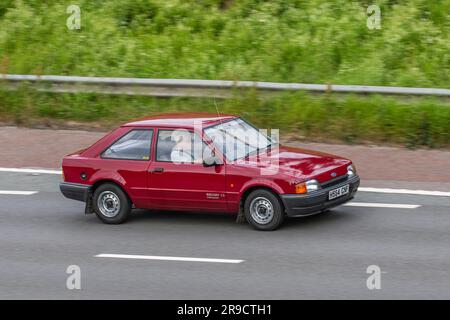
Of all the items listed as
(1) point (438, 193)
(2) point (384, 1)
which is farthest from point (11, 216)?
(2) point (384, 1)

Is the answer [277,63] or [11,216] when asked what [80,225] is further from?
[277,63]

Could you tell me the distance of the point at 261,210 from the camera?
1327 centimetres

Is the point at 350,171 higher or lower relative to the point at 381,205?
higher

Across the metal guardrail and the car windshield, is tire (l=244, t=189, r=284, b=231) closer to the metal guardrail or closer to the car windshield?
the car windshield

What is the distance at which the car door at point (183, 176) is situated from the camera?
44.1ft

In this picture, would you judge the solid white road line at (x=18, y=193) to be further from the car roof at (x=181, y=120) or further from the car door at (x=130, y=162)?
the car roof at (x=181, y=120)

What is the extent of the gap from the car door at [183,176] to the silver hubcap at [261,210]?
0.41 meters

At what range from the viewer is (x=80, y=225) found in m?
14.3

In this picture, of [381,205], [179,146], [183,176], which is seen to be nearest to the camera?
[183,176]

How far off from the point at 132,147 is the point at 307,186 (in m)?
2.65

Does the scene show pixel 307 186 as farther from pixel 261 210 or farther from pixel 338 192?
pixel 261 210

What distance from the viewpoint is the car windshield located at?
13.6 m

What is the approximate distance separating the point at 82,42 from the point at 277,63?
183 inches

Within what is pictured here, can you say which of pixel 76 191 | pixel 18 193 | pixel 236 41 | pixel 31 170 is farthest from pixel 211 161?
pixel 236 41
